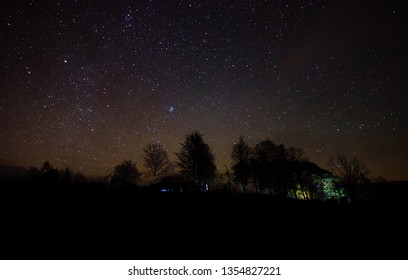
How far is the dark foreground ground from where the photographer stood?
14.0 feet

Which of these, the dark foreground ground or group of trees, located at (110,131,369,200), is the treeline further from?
the dark foreground ground

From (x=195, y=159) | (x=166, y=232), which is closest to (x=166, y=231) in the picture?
(x=166, y=232)

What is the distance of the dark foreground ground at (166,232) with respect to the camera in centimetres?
427

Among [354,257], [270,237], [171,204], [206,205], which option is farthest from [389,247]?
[171,204]

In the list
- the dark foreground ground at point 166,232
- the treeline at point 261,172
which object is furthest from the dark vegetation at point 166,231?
the treeline at point 261,172

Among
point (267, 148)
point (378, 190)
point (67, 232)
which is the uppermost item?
point (267, 148)

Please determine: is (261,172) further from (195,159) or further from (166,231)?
(166,231)

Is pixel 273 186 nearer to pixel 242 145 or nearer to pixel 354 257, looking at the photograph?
pixel 242 145

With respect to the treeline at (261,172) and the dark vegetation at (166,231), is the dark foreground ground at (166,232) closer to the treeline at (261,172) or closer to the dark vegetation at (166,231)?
the dark vegetation at (166,231)

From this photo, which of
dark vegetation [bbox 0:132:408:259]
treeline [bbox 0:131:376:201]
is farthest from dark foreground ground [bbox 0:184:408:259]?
treeline [bbox 0:131:376:201]

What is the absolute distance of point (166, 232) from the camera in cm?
511

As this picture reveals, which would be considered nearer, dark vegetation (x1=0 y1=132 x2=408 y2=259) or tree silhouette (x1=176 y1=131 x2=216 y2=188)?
dark vegetation (x1=0 y1=132 x2=408 y2=259)
